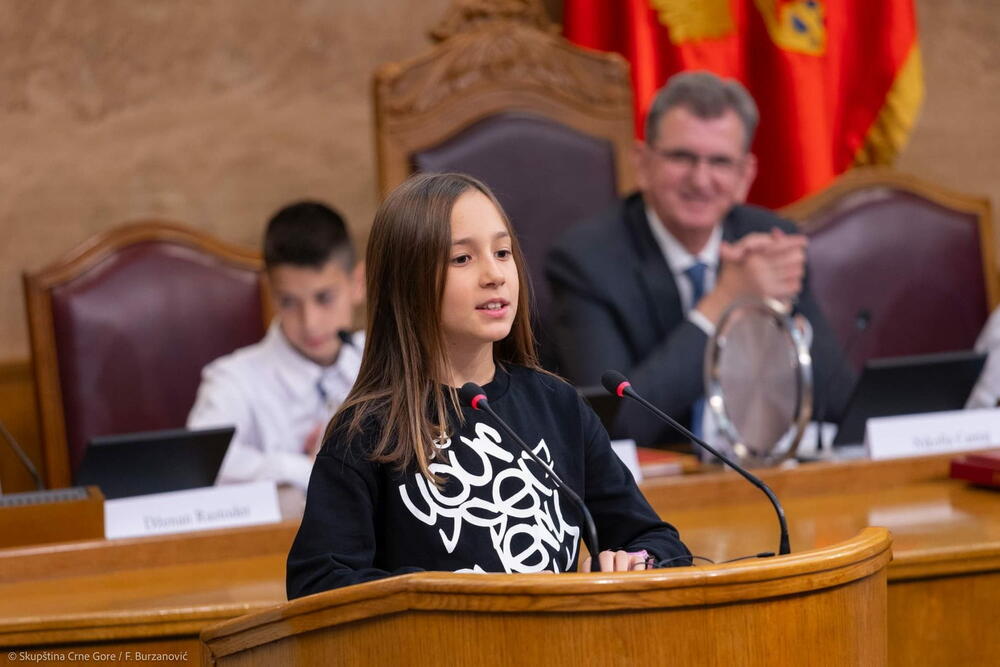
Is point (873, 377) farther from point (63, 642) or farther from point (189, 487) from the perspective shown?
point (63, 642)

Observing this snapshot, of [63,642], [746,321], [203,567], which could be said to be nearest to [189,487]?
[203,567]

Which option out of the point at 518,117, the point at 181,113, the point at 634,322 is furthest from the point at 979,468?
the point at 181,113

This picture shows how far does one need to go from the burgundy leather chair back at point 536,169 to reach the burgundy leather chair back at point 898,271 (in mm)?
637

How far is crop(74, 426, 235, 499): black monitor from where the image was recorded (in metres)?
2.22

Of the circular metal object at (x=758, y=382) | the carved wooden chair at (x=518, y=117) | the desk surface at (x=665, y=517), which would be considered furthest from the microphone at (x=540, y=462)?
the carved wooden chair at (x=518, y=117)

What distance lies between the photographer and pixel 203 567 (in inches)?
83.4

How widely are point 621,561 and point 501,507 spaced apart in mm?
142

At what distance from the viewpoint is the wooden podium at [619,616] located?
3.83 feet

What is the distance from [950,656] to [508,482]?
33.0 inches

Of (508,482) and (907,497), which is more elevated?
(508,482)

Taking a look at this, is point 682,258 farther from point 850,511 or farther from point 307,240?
point 850,511

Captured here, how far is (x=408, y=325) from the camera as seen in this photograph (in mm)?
1531

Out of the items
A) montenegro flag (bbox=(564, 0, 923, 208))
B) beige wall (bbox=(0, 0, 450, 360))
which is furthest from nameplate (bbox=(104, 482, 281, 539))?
montenegro flag (bbox=(564, 0, 923, 208))

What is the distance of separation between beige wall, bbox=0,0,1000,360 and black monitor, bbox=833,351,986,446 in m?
2.00
